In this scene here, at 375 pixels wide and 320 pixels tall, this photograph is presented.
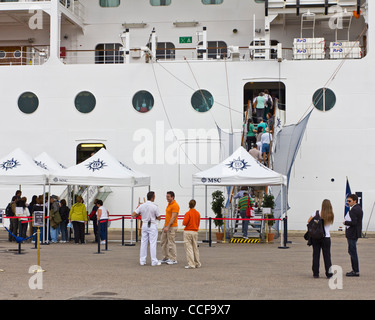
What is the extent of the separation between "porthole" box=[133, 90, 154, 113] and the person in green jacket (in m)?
6.30

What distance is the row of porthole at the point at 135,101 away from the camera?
24938mm

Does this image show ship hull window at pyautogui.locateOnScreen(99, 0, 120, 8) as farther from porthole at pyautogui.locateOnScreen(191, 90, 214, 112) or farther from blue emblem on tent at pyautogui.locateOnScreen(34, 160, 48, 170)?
blue emblem on tent at pyautogui.locateOnScreen(34, 160, 48, 170)

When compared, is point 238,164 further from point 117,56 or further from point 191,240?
point 117,56

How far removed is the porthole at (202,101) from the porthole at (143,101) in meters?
1.57

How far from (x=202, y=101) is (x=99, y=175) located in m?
7.10

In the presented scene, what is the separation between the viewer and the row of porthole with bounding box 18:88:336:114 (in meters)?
24.4

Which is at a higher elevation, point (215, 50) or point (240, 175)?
point (215, 50)

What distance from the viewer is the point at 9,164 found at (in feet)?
64.5

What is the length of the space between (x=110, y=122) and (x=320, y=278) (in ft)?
48.0

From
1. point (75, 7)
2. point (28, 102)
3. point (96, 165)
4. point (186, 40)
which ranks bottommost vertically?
point (96, 165)

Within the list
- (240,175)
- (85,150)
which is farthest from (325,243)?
(85,150)

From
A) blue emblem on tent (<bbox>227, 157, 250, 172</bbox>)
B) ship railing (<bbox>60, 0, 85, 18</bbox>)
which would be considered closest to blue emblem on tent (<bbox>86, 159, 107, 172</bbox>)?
blue emblem on tent (<bbox>227, 157, 250, 172</bbox>)

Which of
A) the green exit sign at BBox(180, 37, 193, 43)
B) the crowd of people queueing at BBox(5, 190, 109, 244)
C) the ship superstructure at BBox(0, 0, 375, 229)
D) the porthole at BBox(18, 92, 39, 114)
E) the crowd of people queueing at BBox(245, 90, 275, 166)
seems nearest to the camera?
the crowd of people queueing at BBox(5, 190, 109, 244)

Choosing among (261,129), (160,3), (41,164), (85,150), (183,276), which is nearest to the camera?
(183,276)
